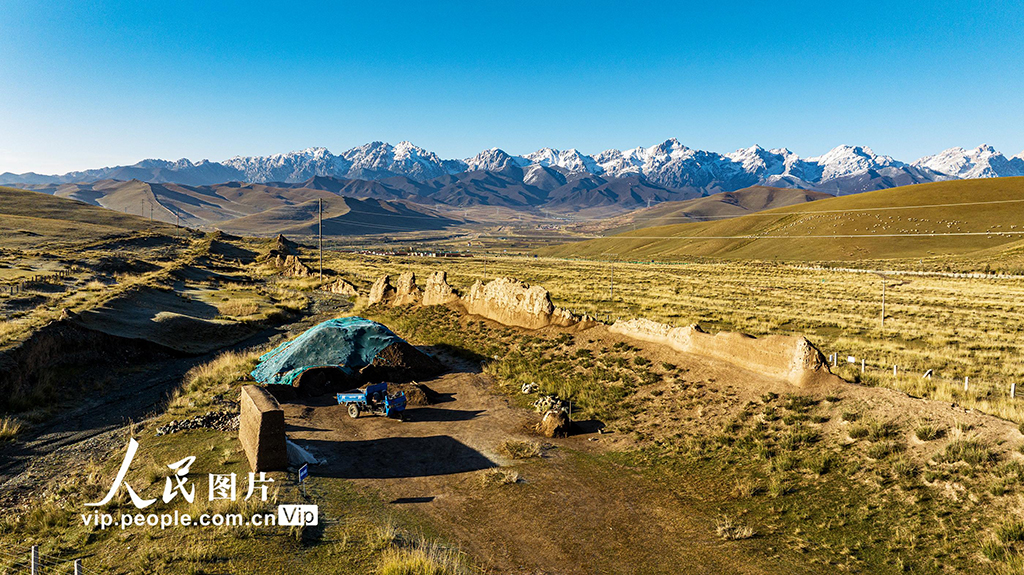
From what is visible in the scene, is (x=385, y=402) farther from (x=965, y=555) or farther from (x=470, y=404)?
(x=965, y=555)

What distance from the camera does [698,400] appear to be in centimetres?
1770

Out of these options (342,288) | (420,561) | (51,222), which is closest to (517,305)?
(420,561)

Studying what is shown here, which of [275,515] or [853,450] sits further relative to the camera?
[853,450]

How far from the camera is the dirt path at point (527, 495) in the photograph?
34.0 feet

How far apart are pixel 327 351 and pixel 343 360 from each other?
1.01 metres

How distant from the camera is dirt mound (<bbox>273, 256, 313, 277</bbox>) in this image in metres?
73.7

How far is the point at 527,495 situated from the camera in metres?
13.0

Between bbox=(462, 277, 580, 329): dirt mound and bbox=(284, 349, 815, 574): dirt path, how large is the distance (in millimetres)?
→ 9710

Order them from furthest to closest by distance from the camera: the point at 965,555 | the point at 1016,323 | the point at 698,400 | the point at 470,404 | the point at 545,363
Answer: the point at 1016,323 < the point at 545,363 < the point at 470,404 < the point at 698,400 < the point at 965,555

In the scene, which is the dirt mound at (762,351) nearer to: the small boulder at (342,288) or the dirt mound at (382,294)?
the dirt mound at (382,294)

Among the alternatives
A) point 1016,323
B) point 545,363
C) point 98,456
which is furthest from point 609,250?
point 98,456

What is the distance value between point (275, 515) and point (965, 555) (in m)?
14.0

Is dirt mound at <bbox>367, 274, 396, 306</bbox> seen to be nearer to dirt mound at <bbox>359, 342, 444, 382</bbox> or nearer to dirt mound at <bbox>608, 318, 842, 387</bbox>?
dirt mound at <bbox>359, 342, 444, 382</bbox>

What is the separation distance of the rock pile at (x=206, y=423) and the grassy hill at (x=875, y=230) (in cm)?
12153
